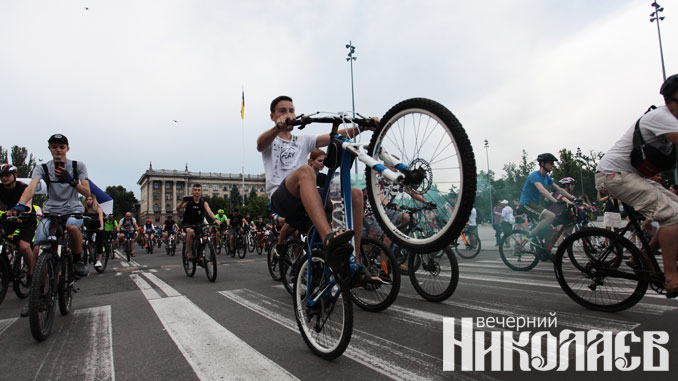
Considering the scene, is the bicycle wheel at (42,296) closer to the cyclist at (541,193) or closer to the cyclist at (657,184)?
the cyclist at (657,184)

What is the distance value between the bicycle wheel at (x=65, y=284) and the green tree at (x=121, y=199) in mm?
128562

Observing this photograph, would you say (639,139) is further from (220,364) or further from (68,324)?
(68,324)

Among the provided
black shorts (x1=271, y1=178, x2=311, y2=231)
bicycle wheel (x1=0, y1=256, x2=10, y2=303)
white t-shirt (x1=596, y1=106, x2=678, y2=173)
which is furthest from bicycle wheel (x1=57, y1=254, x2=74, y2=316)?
white t-shirt (x1=596, y1=106, x2=678, y2=173)

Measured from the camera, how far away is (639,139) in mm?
3088

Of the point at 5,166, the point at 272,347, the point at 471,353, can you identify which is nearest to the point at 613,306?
the point at 471,353

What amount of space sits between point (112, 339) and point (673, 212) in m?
4.66

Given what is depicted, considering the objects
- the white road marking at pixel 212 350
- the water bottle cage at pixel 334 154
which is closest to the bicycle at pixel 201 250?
the white road marking at pixel 212 350

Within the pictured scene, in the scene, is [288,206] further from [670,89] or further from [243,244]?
[243,244]

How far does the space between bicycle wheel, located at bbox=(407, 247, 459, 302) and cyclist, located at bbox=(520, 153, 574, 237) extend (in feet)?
9.69

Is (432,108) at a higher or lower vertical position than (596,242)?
higher

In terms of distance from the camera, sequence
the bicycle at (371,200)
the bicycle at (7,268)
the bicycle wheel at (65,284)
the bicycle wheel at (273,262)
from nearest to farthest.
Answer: the bicycle at (371,200) < the bicycle wheel at (65,284) < the bicycle at (7,268) < the bicycle wheel at (273,262)

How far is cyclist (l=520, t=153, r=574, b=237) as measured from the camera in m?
6.23

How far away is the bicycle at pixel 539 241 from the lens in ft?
19.8

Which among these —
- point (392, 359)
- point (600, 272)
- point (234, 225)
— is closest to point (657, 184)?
point (600, 272)
